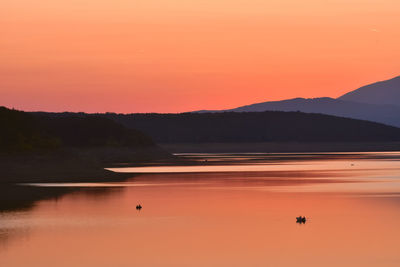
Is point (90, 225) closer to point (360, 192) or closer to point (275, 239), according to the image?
point (275, 239)

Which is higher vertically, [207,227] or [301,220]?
[301,220]

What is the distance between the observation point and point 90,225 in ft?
170

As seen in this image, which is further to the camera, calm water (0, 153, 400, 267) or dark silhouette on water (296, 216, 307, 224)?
dark silhouette on water (296, 216, 307, 224)

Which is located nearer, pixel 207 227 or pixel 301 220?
pixel 207 227

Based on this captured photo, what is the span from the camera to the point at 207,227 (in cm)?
5066

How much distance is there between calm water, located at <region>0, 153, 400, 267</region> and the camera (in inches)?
1534

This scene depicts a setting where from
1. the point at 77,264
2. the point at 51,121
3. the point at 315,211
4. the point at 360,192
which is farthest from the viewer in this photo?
the point at 51,121

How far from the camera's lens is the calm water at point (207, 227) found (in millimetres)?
38969

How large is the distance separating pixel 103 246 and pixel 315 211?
21.1m

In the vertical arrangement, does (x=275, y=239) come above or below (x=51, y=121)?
below

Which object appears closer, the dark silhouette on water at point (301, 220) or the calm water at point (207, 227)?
the calm water at point (207, 227)

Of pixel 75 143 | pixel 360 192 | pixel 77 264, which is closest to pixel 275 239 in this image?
pixel 77 264

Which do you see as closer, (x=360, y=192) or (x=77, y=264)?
(x=77, y=264)

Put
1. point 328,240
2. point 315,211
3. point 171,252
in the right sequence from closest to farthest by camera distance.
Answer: point 171,252, point 328,240, point 315,211
